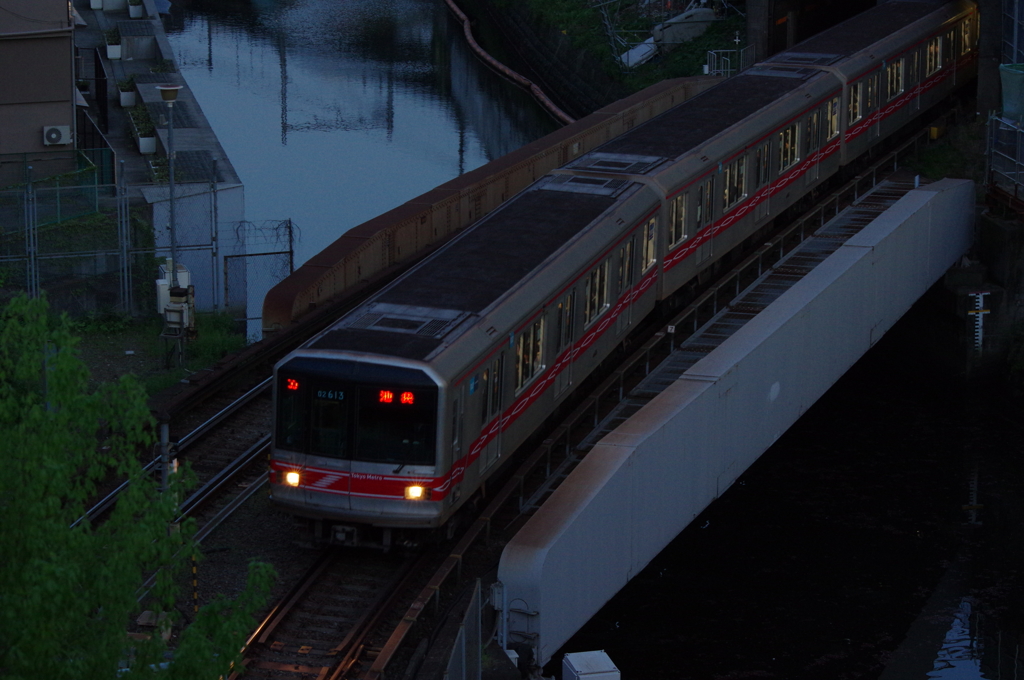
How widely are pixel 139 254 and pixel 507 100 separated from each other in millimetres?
36438

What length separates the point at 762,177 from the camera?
28.3 m

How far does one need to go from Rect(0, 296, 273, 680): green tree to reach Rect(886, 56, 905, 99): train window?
83.2ft

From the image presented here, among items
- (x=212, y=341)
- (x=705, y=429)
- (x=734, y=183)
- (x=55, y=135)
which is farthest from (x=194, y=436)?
(x=55, y=135)

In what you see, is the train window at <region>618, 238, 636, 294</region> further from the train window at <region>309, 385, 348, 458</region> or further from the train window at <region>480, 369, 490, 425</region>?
the train window at <region>309, 385, 348, 458</region>

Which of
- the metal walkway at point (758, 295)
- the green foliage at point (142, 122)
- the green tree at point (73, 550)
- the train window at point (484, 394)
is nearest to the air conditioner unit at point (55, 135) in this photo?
the green foliage at point (142, 122)

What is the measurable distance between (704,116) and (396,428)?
12.8 meters

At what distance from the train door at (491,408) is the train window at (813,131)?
13.6 m

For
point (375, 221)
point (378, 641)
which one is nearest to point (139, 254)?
point (375, 221)

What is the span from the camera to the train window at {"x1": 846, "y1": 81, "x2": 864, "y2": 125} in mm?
31859

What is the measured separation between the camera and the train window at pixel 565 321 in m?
20.4

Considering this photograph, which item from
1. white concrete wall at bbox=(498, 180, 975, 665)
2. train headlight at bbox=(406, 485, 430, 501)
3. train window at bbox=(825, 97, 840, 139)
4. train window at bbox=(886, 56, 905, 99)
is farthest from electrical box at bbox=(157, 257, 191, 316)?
train window at bbox=(886, 56, 905, 99)

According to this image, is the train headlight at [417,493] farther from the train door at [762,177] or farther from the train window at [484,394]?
the train door at [762,177]

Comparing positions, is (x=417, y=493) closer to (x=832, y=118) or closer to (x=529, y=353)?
(x=529, y=353)

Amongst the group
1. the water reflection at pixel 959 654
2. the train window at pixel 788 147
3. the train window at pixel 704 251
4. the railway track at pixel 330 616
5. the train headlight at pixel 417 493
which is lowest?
the water reflection at pixel 959 654
